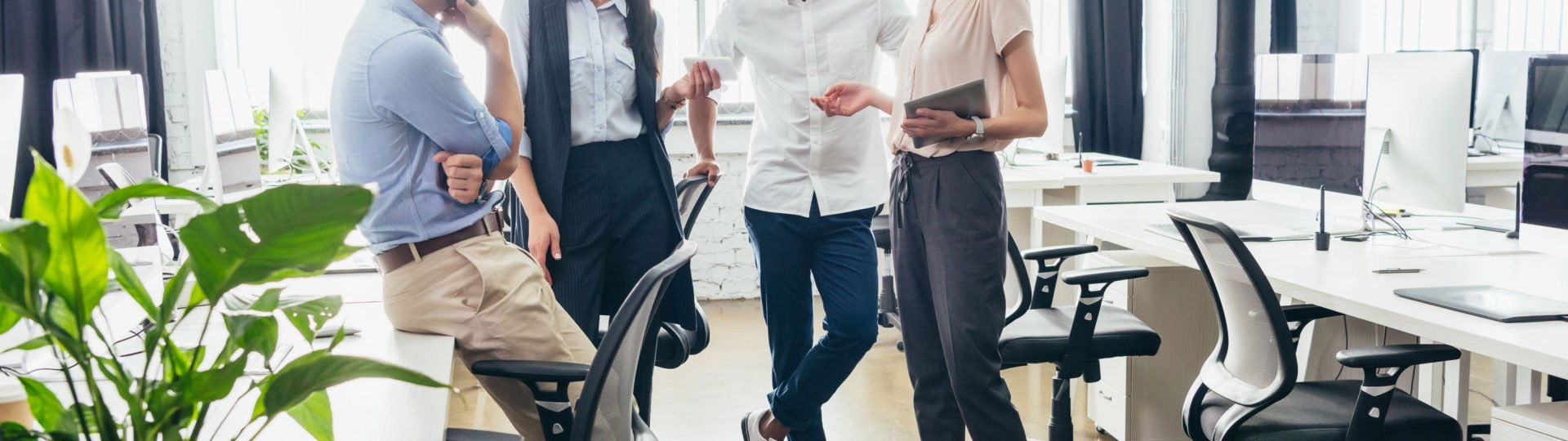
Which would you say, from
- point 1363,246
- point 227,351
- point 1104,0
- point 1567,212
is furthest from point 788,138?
point 1104,0

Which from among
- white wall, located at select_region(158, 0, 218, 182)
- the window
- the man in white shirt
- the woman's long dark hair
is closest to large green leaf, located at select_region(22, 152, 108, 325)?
the woman's long dark hair

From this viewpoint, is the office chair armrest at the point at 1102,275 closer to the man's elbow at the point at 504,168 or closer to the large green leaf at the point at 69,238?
the man's elbow at the point at 504,168

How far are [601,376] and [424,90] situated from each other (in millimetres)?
548

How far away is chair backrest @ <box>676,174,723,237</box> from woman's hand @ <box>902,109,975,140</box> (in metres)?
0.85

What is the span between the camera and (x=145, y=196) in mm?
788

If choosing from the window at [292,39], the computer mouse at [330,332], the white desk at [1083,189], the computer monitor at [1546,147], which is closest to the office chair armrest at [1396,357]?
the computer monitor at [1546,147]

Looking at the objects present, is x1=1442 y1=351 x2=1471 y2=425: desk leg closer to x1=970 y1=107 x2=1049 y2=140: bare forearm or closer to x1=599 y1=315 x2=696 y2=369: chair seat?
x1=970 y1=107 x2=1049 y2=140: bare forearm

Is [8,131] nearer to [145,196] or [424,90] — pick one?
[424,90]

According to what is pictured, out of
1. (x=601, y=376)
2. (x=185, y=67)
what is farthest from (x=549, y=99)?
(x=185, y=67)

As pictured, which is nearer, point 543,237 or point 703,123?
point 543,237

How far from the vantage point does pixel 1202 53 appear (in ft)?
20.0

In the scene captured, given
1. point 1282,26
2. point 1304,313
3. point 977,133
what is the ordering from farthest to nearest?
1. point 1282,26
2. point 1304,313
3. point 977,133

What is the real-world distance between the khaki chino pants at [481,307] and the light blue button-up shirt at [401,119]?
5 cm

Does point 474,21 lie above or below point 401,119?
above
